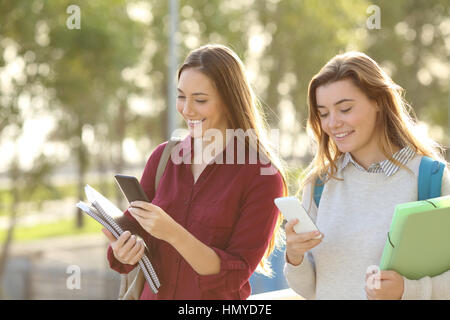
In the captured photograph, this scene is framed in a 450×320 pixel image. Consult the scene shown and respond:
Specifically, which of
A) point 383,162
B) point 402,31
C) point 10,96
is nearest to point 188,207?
point 383,162

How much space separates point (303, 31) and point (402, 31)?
4.52 metres

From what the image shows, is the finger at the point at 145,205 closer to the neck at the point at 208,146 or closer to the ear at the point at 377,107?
the neck at the point at 208,146

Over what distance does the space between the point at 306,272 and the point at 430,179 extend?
52cm

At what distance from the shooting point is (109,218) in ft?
6.24

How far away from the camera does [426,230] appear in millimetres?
1658

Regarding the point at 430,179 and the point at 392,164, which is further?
the point at 392,164

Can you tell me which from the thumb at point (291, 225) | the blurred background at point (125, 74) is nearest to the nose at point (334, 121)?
the thumb at point (291, 225)

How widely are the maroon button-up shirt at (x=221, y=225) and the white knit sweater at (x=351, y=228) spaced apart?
0.16 meters

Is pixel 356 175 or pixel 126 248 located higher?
pixel 356 175

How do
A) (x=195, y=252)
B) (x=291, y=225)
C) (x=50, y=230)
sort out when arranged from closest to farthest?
(x=291, y=225)
(x=195, y=252)
(x=50, y=230)

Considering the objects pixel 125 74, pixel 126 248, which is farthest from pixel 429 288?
pixel 125 74

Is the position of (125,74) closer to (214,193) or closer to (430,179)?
(214,193)
